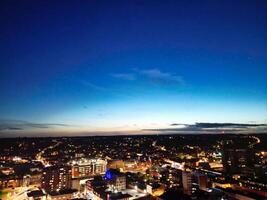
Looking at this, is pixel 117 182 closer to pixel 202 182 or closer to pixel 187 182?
pixel 187 182

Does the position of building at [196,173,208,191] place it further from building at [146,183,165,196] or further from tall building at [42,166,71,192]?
tall building at [42,166,71,192]

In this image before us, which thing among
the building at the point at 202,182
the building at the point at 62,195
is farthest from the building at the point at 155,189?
the building at the point at 62,195

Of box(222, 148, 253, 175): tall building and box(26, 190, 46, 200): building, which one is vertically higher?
box(222, 148, 253, 175): tall building

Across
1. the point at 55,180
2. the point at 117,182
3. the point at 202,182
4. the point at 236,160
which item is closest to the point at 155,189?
the point at 202,182

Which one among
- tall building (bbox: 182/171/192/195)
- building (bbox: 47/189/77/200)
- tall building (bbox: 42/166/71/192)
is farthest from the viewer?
tall building (bbox: 42/166/71/192)

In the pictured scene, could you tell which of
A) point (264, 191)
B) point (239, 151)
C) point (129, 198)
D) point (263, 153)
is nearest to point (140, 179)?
point (129, 198)

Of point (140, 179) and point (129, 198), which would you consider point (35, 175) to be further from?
point (129, 198)

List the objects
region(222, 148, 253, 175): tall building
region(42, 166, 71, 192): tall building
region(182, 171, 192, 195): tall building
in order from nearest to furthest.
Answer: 1. region(182, 171, 192, 195): tall building
2. region(42, 166, 71, 192): tall building
3. region(222, 148, 253, 175): tall building

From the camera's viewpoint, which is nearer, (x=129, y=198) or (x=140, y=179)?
(x=129, y=198)

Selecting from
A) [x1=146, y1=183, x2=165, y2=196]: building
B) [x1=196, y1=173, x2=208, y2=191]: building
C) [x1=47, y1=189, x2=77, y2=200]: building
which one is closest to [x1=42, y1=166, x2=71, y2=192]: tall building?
[x1=47, y1=189, x2=77, y2=200]: building
